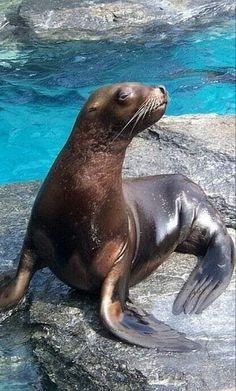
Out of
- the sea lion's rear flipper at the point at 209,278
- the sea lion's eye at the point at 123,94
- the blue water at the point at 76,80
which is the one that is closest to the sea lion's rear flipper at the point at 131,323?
the sea lion's rear flipper at the point at 209,278

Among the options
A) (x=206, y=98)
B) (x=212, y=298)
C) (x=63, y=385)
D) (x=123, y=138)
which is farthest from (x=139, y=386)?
(x=206, y=98)

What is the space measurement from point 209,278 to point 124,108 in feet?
3.89

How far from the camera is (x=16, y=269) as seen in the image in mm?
4918

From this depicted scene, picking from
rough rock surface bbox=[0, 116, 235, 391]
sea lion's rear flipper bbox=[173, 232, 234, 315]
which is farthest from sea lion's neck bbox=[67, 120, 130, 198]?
sea lion's rear flipper bbox=[173, 232, 234, 315]

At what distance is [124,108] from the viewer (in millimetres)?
4258

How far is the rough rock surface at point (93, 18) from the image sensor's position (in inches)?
418

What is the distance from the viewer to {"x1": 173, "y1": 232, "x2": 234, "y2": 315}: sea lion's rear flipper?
4.62 m

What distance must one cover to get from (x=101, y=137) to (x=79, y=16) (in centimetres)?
668

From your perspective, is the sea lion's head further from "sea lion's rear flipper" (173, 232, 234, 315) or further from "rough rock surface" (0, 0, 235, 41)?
"rough rock surface" (0, 0, 235, 41)

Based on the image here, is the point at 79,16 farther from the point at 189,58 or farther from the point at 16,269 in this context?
the point at 16,269

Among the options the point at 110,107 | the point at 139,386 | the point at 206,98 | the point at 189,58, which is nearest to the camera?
the point at 139,386

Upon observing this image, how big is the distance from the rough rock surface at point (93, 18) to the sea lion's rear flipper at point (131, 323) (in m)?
6.57

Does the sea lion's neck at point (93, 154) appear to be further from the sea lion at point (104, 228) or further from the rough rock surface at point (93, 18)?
the rough rock surface at point (93, 18)

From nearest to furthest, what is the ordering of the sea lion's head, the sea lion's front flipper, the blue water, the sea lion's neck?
the sea lion's head, the sea lion's neck, the sea lion's front flipper, the blue water
